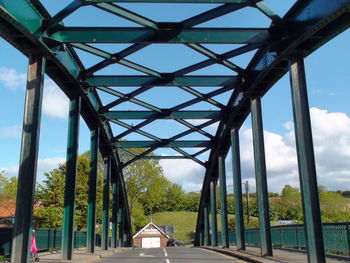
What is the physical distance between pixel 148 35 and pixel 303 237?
33.1ft

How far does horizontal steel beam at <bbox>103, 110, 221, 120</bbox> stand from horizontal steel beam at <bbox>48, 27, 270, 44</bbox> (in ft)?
26.8

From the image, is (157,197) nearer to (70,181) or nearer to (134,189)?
(134,189)

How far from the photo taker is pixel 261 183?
42.9 ft

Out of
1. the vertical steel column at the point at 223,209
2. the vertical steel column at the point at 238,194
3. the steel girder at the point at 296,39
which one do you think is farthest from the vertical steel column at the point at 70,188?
the vertical steel column at the point at 223,209

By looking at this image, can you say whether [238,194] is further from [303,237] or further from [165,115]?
[165,115]

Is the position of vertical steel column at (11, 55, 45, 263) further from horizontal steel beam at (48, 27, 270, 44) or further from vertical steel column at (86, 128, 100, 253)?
vertical steel column at (86, 128, 100, 253)

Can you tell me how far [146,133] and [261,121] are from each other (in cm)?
988

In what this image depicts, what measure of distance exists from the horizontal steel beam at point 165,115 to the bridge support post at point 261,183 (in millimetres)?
5860

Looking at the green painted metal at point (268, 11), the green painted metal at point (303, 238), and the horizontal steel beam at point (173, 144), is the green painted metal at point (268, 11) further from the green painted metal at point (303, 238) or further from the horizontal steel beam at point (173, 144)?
the horizontal steel beam at point (173, 144)

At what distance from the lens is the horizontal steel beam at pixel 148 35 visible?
11.4 m

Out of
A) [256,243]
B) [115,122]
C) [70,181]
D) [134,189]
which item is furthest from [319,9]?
[134,189]

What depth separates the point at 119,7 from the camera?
10859mm

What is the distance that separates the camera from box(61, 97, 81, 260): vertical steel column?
1240cm

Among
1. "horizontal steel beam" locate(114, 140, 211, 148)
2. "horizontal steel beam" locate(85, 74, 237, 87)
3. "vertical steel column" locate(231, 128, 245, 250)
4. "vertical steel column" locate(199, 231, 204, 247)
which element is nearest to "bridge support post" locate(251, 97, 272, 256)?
"horizontal steel beam" locate(85, 74, 237, 87)
